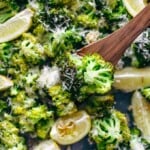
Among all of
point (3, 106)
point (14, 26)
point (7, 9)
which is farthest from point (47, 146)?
point (7, 9)

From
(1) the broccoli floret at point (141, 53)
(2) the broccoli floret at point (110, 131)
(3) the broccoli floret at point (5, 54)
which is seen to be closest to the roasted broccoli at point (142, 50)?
(1) the broccoli floret at point (141, 53)

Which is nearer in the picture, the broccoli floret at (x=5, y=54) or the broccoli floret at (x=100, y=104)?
the broccoli floret at (x=100, y=104)

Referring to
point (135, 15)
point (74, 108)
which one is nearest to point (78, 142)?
point (74, 108)

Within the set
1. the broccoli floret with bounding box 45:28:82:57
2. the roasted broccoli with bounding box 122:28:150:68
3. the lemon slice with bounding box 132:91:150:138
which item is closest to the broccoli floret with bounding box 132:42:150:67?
the roasted broccoli with bounding box 122:28:150:68

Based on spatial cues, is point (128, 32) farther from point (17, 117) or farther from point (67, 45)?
point (17, 117)

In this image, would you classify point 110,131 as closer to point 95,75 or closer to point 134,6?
point 95,75

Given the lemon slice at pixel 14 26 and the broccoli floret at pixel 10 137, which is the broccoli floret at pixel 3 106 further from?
the lemon slice at pixel 14 26
